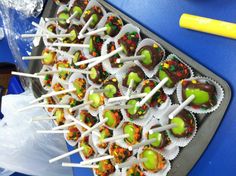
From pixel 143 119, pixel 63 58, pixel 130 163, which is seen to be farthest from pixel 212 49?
pixel 63 58

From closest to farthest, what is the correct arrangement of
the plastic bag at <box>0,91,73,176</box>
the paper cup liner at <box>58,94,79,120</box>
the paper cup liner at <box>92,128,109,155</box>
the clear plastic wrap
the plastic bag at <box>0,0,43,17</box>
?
the paper cup liner at <box>92,128,109,155</box>, the paper cup liner at <box>58,94,79,120</box>, the plastic bag at <box>0,91,73,176</box>, the plastic bag at <box>0,0,43,17</box>, the clear plastic wrap

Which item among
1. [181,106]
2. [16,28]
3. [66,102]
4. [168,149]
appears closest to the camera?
[181,106]

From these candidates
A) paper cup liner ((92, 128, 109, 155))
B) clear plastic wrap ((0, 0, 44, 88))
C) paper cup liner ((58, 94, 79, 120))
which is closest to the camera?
paper cup liner ((92, 128, 109, 155))

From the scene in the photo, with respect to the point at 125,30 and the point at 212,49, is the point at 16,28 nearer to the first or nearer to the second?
the point at 125,30

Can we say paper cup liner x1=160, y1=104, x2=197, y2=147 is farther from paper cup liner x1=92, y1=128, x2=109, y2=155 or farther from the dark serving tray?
paper cup liner x1=92, y1=128, x2=109, y2=155

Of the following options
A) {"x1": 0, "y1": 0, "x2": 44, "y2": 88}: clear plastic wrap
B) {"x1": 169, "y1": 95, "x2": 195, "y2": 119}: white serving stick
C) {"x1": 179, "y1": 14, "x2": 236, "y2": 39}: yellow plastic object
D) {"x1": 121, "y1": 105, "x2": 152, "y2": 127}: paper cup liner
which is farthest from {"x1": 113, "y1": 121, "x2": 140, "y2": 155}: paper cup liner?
{"x1": 0, "y1": 0, "x2": 44, "y2": 88}: clear plastic wrap

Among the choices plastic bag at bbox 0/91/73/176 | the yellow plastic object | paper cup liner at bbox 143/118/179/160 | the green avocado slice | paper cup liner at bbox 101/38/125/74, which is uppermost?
the yellow plastic object

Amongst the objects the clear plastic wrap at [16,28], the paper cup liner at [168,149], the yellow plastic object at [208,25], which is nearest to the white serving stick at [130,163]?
the paper cup liner at [168,149]

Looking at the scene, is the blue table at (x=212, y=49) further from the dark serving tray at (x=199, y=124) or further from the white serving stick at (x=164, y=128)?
the white serving stick at (x=164, y=128)
